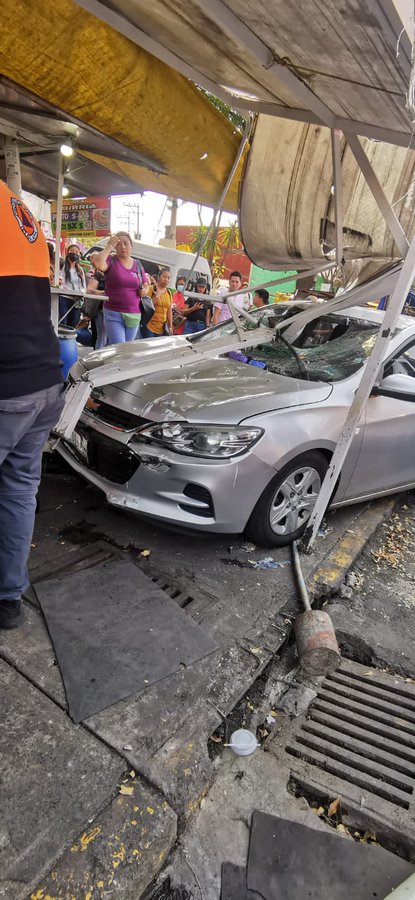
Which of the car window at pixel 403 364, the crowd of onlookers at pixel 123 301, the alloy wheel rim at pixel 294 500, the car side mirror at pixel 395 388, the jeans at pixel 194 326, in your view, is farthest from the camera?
the jeans at pixel 194 326

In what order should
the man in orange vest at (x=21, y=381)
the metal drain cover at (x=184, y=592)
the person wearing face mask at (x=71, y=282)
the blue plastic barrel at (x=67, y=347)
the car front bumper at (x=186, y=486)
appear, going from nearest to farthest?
the man in orange vest at (x=21, y=381)
the metal drain cover at (x=184, y=592)
the car front bumper at (x=186, y=486)
the blue plastic barrel at (x=67, y=347)
the person wearing face mask at (x=71, y=282)

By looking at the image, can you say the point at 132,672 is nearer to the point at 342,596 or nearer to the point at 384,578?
the point at 342,596

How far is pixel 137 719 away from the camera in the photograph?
6.58 ft

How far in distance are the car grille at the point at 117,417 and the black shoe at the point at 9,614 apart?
3.93 ft

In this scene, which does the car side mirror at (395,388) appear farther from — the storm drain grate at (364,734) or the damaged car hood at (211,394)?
the storm drain grate at (364,734)

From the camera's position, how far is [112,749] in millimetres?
1860

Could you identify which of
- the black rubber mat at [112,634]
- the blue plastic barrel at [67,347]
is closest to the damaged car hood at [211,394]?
the black rubber mat at [112,634]

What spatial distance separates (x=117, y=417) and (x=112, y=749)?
188cm

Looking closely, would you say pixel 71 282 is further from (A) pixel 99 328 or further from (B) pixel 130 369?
(B) pixel 130 369

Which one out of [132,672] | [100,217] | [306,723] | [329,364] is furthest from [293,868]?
[100,217]

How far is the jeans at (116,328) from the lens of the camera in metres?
6.06

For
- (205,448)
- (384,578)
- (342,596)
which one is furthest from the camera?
(384,578)

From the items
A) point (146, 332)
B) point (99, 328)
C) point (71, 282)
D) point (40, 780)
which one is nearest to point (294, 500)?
point (40, 780)

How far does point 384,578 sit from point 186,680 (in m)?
1.86
